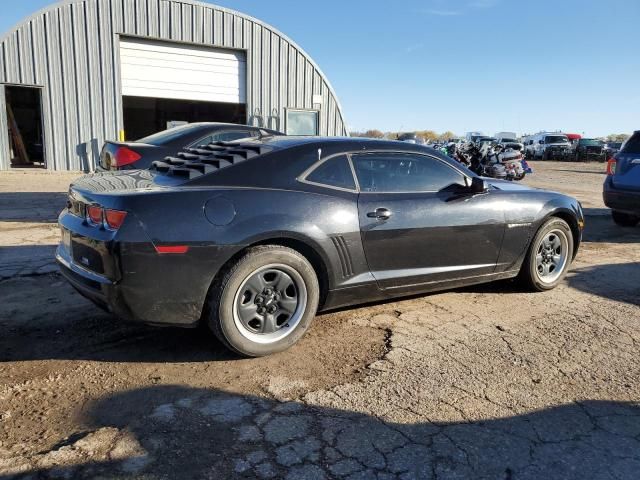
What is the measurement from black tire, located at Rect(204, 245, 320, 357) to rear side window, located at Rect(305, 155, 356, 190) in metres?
0.59

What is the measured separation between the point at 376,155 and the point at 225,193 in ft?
4.49

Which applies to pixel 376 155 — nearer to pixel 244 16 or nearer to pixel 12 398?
pixel 12 398

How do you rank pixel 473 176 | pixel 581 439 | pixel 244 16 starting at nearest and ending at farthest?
1. pixel 581 439
2. pixel 473 176
3. pixel 244 16

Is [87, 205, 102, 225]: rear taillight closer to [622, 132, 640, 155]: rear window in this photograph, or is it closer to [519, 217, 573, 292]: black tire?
[519, 217, 573, 292]: black tire

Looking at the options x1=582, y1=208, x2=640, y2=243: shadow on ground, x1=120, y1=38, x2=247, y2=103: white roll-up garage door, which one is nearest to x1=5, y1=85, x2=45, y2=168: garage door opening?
x1=120, y1=38, x2=247, y2=103: white roll-up garage door

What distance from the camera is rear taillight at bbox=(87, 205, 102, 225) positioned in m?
3.19

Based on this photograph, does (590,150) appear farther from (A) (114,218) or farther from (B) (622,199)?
(A) (114,218)

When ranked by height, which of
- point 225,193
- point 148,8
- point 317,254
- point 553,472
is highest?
point 148,8

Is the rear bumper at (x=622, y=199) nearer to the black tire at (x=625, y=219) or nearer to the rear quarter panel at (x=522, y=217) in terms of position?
the black tire at (x=625, y=219)

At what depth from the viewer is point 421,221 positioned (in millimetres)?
4086

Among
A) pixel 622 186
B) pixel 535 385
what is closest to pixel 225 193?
pixel 535 385

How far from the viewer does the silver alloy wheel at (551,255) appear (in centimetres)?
501

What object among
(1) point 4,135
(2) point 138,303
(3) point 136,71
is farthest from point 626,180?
(1) point 4,135

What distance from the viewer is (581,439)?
260 centimetres
